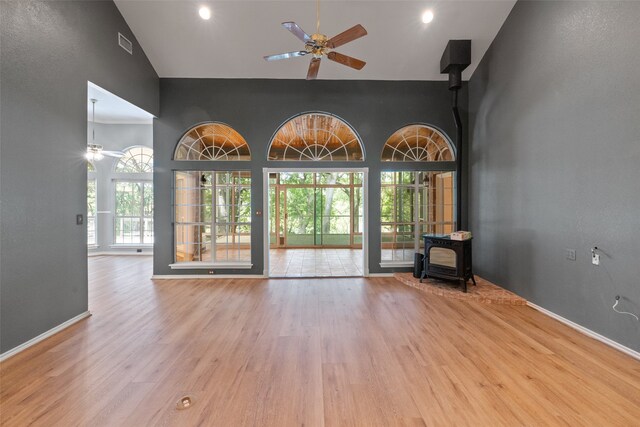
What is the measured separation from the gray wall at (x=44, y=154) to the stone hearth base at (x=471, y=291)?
4646mm

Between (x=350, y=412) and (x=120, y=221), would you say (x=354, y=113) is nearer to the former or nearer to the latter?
(x=350, y=412)

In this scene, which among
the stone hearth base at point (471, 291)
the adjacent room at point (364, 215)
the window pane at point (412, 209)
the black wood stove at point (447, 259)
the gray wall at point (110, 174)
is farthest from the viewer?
the gray wall at point (110, 174)

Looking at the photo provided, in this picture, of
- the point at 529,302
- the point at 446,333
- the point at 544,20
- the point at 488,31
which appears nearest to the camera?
the point at 446,333

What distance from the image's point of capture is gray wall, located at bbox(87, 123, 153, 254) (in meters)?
7.67

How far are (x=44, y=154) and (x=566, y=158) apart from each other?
5.72 m

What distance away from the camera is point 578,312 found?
124 inches

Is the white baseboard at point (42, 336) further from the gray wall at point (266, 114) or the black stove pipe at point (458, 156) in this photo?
the black stove pipe at point (458, 156)

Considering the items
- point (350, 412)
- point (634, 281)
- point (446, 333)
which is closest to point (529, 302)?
point (634, 281)

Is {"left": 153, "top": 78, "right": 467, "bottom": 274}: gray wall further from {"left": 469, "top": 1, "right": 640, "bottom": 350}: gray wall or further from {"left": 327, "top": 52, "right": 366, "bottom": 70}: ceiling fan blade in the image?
{"left": 327, "top": 52, "right": 366, "bottom": 70}: ceiling fan blade

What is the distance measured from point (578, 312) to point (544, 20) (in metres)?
3.53

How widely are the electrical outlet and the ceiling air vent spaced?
640cm

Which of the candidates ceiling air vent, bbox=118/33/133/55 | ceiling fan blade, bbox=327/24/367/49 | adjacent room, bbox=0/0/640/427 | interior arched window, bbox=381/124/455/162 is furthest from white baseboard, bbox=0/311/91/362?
interior arched window, bbox=381/124/455/162

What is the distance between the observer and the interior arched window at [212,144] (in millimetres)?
5227

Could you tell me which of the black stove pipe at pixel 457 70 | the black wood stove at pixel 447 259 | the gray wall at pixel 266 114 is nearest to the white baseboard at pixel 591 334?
the black wood stove at pixel 447 259
